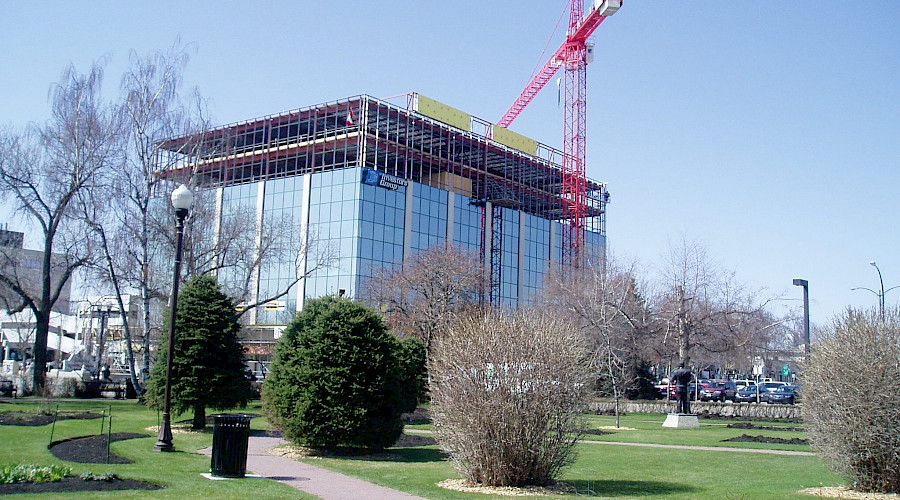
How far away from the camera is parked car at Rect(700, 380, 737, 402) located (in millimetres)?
54375

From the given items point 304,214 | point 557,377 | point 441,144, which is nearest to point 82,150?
point 557,377

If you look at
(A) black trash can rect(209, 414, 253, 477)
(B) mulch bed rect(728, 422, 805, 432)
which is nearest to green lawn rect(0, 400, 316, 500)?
(A) black trash can rect(209, 414, 253, 477)

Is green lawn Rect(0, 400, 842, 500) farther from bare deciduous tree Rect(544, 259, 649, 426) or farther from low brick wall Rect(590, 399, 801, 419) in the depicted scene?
low brick wall Rect(590, 399, 801, 419)

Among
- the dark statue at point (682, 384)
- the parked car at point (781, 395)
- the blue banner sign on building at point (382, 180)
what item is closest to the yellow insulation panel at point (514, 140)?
the blue banner sign on building at point (382, 180)

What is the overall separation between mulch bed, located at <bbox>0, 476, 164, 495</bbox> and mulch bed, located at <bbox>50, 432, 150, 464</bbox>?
3219 mm

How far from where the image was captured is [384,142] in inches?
2692

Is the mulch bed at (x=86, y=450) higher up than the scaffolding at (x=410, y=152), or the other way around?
the scaffolding at (x=410, y=152)

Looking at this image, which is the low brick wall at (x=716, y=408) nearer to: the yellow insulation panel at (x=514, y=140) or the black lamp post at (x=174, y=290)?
the black lamp post at (x=174, y=290)

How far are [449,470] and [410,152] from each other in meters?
57.4

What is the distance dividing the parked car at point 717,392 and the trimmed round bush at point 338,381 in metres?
40.8

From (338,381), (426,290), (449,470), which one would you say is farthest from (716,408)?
(449,470)

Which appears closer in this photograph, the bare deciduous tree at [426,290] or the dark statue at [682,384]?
the dark statue at [682,384]

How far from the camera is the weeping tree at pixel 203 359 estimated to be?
874 inches

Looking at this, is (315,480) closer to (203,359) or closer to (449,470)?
(449,470)
